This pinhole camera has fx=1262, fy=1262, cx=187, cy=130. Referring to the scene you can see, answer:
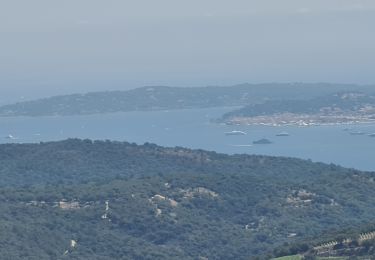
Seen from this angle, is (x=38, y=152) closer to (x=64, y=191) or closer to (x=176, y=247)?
(x=64, y=191)

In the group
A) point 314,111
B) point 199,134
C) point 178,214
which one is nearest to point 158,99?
point 314,111

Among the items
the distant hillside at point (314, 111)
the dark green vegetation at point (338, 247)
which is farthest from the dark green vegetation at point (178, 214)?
the distant hillside at point (314, 111)

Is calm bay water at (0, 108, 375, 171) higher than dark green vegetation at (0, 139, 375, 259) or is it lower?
lower

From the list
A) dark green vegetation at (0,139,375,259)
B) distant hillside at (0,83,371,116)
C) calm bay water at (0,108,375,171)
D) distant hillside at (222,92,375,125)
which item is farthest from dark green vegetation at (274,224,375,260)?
distant hillside at (0,83,371,116)

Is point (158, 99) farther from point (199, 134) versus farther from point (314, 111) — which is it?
point (199, 134)

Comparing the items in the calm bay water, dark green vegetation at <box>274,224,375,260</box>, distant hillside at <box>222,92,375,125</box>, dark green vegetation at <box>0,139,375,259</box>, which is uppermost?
dark green vegetation at <box>274,224,375,260</box>

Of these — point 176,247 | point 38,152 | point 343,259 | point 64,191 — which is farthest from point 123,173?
point 343,259

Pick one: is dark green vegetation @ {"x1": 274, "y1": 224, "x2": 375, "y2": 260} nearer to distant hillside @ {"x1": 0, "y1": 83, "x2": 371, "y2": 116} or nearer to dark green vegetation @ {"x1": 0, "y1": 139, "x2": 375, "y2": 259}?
dark green vegetation @ {"x1": 0, "y1": 139, "x2": 375, "y2": 259}

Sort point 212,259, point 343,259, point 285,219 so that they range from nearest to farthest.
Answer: point 343,259 < point 212,259 < point 285,219
